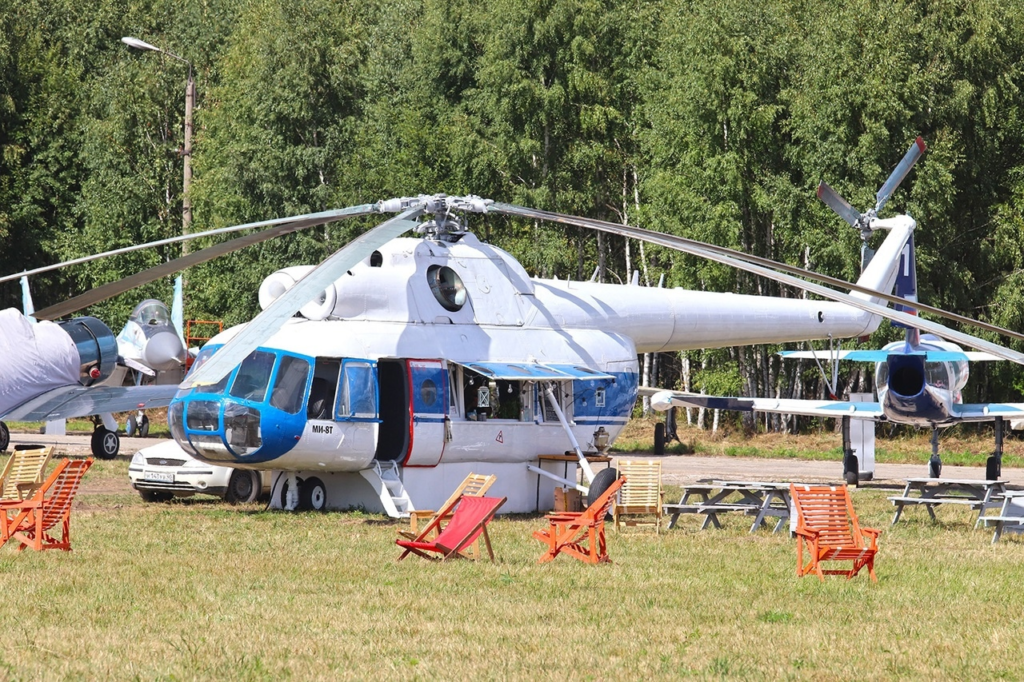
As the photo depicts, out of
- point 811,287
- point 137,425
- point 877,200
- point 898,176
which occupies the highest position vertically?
point 898,176

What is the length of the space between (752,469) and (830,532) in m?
13.6

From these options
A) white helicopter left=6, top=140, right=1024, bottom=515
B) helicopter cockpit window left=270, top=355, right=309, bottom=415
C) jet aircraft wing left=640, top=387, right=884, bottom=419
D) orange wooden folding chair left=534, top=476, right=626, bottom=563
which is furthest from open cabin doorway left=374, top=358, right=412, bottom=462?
jet aircraft wing left=640, top=387, right=884, bottom=419

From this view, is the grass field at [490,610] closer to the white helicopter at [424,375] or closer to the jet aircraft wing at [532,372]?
the white helicopter at [424,375]

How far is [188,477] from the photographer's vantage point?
16625mm

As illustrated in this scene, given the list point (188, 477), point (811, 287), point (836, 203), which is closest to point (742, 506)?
point (811, 287)

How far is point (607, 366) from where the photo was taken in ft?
55.5

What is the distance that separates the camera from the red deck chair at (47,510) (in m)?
11.8

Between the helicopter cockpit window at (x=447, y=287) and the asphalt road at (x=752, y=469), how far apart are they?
22.7 ft

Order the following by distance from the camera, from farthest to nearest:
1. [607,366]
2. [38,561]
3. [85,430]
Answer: [85,430], [607,366], [38,561]

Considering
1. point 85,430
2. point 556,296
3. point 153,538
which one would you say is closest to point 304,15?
point 85,430

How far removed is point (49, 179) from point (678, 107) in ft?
76.2

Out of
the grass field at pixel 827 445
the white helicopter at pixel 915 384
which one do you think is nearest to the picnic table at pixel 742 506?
the white helicopter at pixel 915 384

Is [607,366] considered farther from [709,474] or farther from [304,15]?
[304,15]

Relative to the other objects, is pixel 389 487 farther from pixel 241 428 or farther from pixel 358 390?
pixel 241 428
